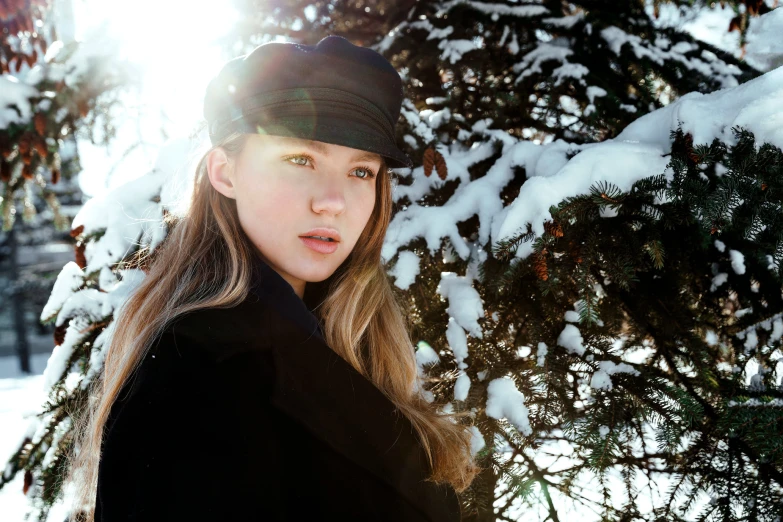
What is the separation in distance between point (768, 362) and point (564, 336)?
66 centimetres

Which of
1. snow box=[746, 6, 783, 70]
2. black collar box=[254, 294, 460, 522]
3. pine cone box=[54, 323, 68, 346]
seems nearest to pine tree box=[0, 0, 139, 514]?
pine cone box=[54, 323, 68, 346]

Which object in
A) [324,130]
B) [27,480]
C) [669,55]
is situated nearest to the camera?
[324,130]

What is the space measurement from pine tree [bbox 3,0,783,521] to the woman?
Result: 24 cm

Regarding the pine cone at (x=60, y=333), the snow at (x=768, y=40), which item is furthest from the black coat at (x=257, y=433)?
the snow at (x=768, y=40)

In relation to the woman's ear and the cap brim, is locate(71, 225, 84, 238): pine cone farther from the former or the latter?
the cap brim

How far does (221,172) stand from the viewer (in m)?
1.48

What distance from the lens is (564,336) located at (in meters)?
1.66

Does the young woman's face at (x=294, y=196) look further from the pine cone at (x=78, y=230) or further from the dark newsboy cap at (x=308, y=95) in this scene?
the pine cone at (x=78, y=230)

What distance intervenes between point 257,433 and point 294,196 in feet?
1.80

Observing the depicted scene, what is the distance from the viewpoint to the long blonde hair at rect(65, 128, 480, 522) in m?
1.29

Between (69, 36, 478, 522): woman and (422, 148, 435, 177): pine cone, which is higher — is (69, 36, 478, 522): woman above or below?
below

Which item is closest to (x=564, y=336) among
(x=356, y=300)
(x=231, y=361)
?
(x=356, y=300)

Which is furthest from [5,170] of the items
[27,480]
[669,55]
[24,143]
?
[669,55]

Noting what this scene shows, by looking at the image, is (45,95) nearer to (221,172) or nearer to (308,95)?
(221,172)
